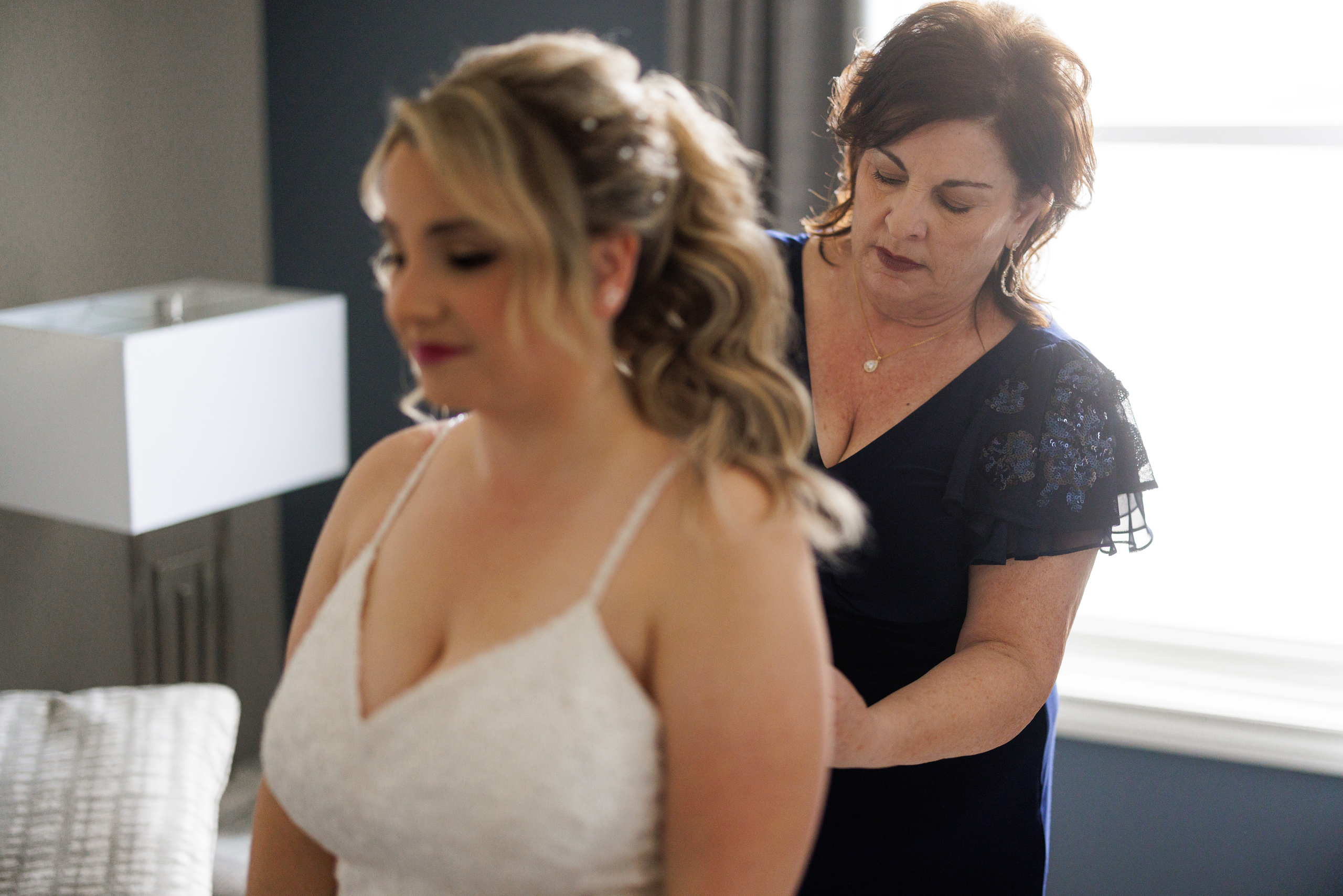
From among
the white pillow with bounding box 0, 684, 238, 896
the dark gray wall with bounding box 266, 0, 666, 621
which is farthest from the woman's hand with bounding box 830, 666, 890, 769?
the dark gray wall with bounding box 266, 0, 666, 621

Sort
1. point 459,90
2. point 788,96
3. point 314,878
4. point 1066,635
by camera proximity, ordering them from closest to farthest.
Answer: point 459,90, point 314,878, point 1066,635, point 788,96

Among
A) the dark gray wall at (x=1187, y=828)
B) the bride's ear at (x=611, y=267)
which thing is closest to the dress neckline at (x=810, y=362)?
the bride's ear at (x=611, y=267)

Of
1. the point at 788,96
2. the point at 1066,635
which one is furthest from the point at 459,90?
the point at 788,96

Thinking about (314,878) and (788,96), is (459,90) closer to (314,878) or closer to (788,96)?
(314,878)

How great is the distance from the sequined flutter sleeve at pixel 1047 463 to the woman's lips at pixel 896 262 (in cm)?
17

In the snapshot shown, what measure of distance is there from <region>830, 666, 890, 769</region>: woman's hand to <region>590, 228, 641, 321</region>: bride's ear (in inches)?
17.0

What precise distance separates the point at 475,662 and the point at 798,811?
25cm

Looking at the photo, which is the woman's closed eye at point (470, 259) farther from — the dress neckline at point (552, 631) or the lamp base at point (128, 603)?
the lamp base at point (128, 603)

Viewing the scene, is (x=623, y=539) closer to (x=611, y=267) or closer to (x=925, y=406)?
(x=611, y=267)

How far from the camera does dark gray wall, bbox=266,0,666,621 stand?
3092 millimetres

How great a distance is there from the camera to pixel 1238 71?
2582mm

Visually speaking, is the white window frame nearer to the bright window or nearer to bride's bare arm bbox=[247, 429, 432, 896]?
the bright window

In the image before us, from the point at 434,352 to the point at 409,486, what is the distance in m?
A: 0.24

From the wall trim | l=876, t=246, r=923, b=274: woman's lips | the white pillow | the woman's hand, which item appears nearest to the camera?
the woman's hand
